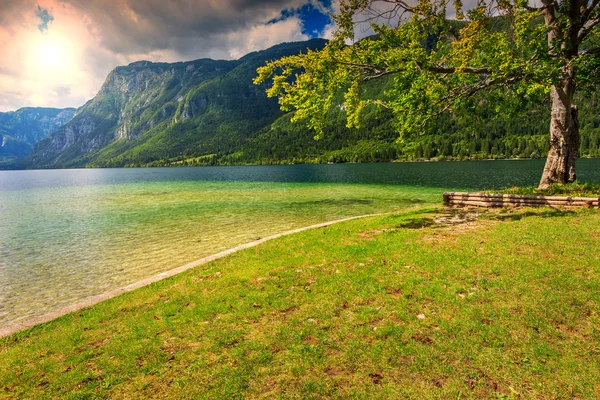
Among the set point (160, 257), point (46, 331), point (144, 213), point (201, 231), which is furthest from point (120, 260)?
point (144, 213)

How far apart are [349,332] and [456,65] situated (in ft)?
69.6

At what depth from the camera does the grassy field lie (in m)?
5.82

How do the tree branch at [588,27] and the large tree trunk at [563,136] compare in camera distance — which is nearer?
the tree branch at [588,27]

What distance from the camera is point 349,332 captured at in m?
7.38

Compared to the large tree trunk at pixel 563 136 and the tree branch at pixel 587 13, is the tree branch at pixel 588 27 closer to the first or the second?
the tree branch at pixel 587 13

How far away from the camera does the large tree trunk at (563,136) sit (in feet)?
66.1

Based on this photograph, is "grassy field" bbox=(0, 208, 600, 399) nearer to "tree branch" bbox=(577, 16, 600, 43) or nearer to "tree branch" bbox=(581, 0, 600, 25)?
"tree branch" bbox=(577, 16, 600, 43)

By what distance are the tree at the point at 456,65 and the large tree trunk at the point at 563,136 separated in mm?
55

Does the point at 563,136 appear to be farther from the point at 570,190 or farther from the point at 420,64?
the point at 420,64

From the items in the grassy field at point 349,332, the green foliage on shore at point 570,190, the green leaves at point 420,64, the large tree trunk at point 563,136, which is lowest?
the grassy field at point 349,332

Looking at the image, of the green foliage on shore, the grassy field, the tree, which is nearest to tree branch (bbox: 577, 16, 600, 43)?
the tree

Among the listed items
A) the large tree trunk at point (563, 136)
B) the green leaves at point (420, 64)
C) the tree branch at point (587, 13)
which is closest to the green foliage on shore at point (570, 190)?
the large tree trunk at point (563, 136)

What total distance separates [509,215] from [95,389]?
64.9ft

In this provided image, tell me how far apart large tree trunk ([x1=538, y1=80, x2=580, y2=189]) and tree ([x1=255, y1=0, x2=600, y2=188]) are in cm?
5
